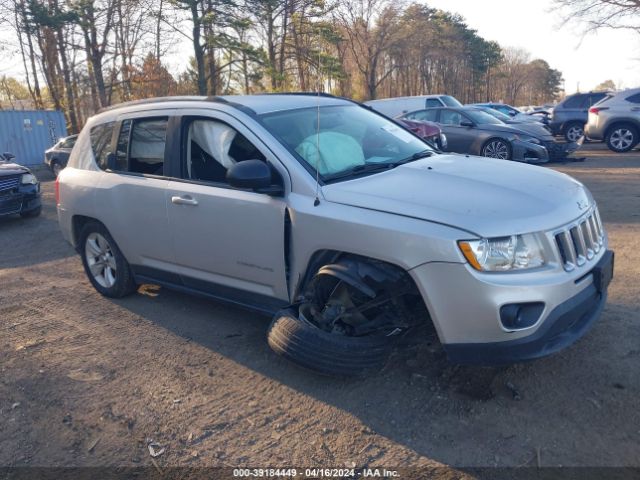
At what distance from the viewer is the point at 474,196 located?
330cm

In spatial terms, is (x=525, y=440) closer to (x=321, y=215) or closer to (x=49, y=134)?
(x=321, y=215)

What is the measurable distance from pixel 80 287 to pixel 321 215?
3.63 meters

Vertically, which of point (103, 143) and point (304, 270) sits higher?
point (103, 143)

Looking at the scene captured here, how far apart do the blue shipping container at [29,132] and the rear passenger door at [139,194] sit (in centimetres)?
2157

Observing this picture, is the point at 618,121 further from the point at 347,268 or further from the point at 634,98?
the point at 347,268

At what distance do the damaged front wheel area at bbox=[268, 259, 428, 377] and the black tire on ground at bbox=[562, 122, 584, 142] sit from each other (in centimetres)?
1702

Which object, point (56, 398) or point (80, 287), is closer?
point (56, 398)

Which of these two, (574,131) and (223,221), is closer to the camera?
(223,221)

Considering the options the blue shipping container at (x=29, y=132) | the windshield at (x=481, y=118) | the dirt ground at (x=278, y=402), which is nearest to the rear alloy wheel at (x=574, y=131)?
the windshield at (x=481, y=118)

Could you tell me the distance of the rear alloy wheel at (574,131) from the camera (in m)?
18.2

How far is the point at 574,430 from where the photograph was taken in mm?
2953

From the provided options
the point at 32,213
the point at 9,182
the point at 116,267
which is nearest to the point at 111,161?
the point at 116,267

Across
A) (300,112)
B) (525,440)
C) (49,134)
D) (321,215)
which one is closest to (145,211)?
(300,112)

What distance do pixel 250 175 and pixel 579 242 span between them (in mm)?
2022
